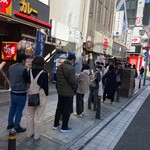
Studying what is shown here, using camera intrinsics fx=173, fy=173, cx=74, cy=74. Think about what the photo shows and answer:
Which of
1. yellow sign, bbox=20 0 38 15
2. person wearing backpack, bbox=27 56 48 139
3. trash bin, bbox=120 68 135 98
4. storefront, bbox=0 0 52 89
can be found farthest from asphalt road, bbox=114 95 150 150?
yellow sign, bbox=20 0 38 15

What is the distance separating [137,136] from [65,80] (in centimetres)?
269

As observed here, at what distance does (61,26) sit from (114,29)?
12.1m

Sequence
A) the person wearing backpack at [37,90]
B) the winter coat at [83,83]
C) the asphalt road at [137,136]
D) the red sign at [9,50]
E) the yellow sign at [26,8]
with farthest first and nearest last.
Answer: the yellow sign at [26,8], the red sign at [9,50], the winter coat at [83,83], the asphalt road at [137,136], the person wearing backpack at [37,90]

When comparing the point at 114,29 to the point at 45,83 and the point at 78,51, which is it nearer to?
the point at 78,51

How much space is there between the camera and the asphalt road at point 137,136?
14.1 feet

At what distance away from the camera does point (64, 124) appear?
4453 millimetres

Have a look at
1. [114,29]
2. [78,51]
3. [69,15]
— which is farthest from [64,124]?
[114,29]

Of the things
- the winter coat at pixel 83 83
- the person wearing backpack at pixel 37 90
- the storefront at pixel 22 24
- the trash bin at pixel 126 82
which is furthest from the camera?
the trash bin at pixel 126 82

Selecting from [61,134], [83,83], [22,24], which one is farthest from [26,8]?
[61,134]

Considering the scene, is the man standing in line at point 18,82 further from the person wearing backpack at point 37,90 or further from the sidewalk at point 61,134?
the sidewalk at point 61,134

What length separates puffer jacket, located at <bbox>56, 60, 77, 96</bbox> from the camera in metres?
4.14

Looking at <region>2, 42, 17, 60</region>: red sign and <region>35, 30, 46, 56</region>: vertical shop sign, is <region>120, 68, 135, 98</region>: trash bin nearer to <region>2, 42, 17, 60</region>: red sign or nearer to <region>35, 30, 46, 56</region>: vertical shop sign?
<region>35, 30, 46, 56</region>: vertical shop sign

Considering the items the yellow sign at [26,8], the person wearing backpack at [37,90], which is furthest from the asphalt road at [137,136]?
the yellow sign at [26,8]

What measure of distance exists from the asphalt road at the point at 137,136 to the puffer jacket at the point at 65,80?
180cm
